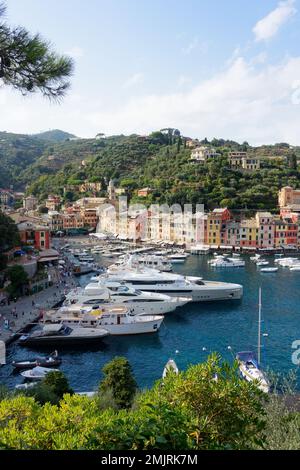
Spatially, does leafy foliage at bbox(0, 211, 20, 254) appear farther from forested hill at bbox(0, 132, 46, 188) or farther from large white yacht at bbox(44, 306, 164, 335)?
forested hill at bbox(0, 132, 46, 188)

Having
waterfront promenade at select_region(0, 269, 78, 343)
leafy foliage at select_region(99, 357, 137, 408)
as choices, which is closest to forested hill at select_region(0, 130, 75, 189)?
waterfront promenade at select_region(0, 269, 78, 343)

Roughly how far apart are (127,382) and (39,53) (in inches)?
347

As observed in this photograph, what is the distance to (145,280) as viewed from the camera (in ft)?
78.7

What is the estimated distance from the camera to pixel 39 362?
47.9 feet

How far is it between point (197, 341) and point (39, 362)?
5.98 m

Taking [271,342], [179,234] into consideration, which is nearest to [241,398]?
[271,342]

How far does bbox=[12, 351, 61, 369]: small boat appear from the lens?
14.3m

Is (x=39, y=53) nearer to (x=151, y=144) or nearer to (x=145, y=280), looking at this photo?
(x=145, y=280)

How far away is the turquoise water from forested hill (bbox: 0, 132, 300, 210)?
A: 88.3ft

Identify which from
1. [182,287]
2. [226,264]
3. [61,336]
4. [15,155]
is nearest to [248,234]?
[226,264]

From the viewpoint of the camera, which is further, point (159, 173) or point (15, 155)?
point (15, 155)

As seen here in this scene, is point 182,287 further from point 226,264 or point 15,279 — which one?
point 226,264

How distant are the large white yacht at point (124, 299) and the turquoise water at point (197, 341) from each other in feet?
2.17

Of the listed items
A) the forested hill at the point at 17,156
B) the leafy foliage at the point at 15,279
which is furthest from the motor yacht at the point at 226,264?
the forested hill at the point at 17,156
